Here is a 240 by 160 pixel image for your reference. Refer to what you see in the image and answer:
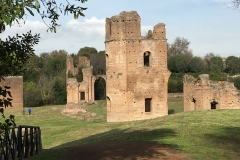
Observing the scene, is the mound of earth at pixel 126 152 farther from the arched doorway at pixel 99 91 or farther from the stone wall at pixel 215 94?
the arched doorway at pixel 99 91

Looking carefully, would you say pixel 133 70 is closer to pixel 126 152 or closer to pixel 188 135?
pixel 188 135

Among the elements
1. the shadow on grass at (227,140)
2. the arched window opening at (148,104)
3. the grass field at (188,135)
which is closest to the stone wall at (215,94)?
the arched window opening at (148,104)

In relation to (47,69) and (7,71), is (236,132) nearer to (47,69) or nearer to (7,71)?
(7,71)

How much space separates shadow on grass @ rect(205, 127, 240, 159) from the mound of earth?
1646 mm

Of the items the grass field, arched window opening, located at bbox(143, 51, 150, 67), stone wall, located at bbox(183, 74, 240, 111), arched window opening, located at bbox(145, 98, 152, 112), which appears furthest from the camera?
arched window opening, located at bbox(143, 51, 150, 67)

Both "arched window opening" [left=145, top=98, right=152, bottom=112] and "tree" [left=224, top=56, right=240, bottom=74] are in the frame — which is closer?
"arched window opening" [left=145, top=98, right=152, bottom=112]

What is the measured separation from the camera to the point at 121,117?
26672mm

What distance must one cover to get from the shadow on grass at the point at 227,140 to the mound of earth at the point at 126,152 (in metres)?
1.65

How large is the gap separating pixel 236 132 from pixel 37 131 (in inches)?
309

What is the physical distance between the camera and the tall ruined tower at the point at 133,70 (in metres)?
26.6

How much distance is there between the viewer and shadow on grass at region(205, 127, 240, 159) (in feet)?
39.1

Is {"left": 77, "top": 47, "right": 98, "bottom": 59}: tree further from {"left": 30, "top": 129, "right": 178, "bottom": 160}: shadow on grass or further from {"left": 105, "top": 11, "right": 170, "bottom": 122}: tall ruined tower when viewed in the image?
{"left": 30, "top": 129, "right": 178, "bottom": 160}: shadow on grass

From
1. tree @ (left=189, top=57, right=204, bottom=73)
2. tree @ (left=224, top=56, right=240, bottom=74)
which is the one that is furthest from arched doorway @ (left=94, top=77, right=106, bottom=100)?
tree @ (left=224, top=56, right=240, bottom=74)

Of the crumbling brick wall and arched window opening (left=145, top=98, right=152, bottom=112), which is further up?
the crumbling brick wall
